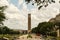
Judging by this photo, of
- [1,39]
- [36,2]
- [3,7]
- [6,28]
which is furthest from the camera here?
[6,28]

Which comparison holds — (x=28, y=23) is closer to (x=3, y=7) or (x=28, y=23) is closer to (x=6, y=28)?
(x=6, y=28)

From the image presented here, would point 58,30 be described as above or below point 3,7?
below

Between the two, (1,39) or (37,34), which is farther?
(37,34)

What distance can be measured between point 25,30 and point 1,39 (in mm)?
29628

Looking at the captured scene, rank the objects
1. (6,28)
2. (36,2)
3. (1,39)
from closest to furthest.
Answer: (36,2)
(1,39)
(6,28)

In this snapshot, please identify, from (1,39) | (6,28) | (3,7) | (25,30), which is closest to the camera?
(1,39)

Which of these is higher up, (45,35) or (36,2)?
(36,2)

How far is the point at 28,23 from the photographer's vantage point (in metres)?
71.1

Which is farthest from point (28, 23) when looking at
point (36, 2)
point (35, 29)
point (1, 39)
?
point (36, 2)

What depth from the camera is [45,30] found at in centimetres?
5144

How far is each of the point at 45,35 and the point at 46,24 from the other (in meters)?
3.13

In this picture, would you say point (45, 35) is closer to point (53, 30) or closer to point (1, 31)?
point (53, 30)

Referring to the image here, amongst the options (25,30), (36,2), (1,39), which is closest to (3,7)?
(1,39)

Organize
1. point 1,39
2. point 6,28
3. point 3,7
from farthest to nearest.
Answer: point 6,28
point 3,7
point 1,39
